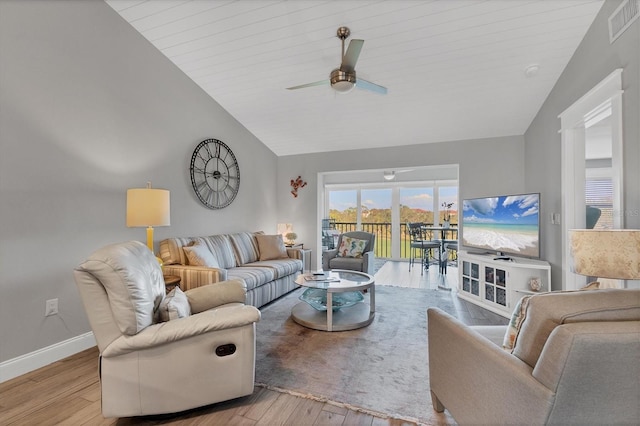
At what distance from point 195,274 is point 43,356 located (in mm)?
1230

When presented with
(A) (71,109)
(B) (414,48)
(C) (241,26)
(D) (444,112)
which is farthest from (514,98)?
(A) (71,109)

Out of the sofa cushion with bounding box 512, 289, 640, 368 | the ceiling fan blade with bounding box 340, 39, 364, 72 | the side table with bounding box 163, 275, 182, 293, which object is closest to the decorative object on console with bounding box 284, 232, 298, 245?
the side table with bounding box 163, 275, 182, 293

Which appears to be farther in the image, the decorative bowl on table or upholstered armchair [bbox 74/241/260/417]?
the decorative bowl on table

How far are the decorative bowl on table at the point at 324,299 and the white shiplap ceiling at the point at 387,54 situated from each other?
101 inches

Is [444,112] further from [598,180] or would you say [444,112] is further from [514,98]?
[598,180]

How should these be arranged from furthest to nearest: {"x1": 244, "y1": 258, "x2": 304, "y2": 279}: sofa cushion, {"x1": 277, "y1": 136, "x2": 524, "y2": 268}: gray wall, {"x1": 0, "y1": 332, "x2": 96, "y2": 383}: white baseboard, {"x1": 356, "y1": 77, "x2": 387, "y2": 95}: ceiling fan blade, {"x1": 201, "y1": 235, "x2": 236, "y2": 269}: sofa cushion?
{"x1": 277, "y1": 136, "x2": 524, "y2": 268}: gray wall < {"x1": 244, "y1": 258, "x2": 304, "y2": 279}: sofa cushion < {"x1": 201, "y1": 235, "x2": 236, "y2": 269}: sofa cushion < {"x1": 356, "y1": 77, "x2": 387, "y2": 95}: ceiling fan blade < {"x1": 0, "y1": 332, "x2": 96, "y2": 383}: white baseboard

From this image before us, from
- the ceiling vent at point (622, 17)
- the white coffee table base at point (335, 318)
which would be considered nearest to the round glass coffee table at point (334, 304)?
the white coffee table base at point (335, 318)

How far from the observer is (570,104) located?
2.85 m

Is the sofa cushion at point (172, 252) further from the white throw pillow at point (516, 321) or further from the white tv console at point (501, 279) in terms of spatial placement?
the white tv console at point (501, 279)

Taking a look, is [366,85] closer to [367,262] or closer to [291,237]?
[367,262]

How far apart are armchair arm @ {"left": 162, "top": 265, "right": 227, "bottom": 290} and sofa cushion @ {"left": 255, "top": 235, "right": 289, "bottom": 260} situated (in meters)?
1.43

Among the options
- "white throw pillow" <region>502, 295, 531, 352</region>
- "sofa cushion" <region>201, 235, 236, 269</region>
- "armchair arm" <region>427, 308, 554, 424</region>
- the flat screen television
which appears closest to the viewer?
"armchair arm" <region>427, 308, 554, 424</region>

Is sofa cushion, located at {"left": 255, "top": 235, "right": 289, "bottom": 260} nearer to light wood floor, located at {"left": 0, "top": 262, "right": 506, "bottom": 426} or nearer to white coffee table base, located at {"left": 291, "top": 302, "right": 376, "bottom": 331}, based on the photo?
white coffee table base, located at {"left": 291, "top": 302, "right": 376, "bottom": 331}

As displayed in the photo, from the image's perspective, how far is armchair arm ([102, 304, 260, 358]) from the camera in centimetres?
150
